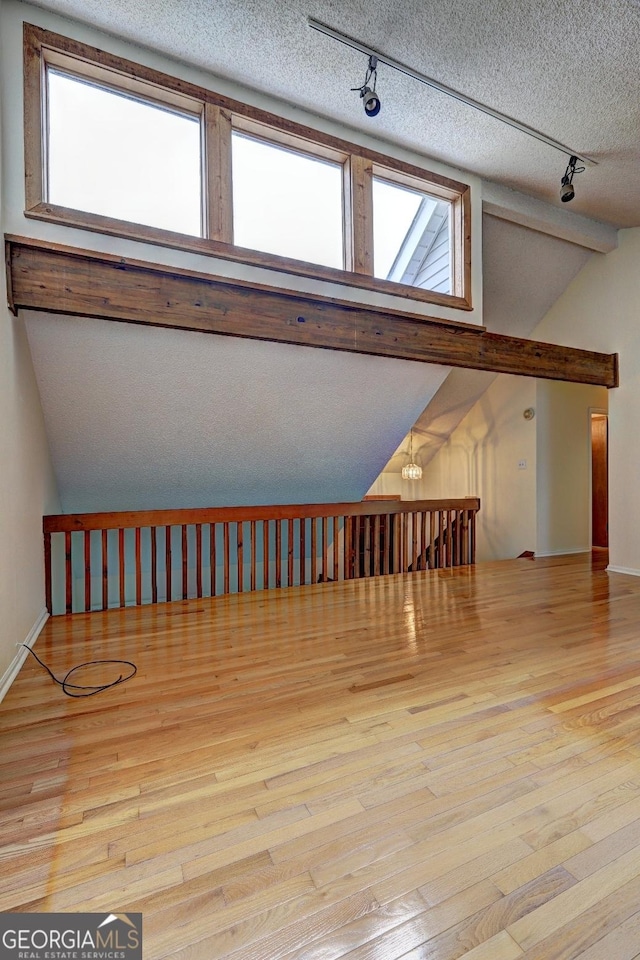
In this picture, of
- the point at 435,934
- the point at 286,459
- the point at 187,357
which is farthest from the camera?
the point at 286,459

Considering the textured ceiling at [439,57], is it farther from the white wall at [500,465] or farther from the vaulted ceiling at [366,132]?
the white wall at [500,465]

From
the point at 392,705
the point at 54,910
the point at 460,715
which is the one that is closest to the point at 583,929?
the point at 460,715

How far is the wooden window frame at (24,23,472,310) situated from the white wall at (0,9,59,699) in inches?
19.1

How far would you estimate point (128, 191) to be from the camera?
295 cm

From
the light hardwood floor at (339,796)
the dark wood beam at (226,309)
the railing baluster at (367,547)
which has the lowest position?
the light hardwood floor at (339,796)

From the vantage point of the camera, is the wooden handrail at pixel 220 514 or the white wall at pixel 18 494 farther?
the wooden handrail at pixel 220 514

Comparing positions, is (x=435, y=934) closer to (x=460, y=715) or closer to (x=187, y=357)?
(x=460, y=715)

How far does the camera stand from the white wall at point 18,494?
240 cm

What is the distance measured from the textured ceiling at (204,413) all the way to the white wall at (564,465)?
2.43 metres

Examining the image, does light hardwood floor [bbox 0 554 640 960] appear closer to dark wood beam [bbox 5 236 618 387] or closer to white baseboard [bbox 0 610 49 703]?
white baseboard [bbox 0 610 49 703]

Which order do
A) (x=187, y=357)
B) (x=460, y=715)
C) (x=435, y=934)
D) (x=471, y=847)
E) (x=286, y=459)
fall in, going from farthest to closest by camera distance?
(x=286, y=459)
(x=187, y=357)
(x=460, y=715)
(x=471, y=847)
(x=435, y=934)

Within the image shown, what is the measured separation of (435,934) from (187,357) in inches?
129

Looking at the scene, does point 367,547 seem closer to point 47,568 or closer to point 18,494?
point 47,568

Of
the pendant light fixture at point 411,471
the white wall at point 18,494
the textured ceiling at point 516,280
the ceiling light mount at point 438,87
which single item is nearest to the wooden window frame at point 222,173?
the white wall at point 18,494
